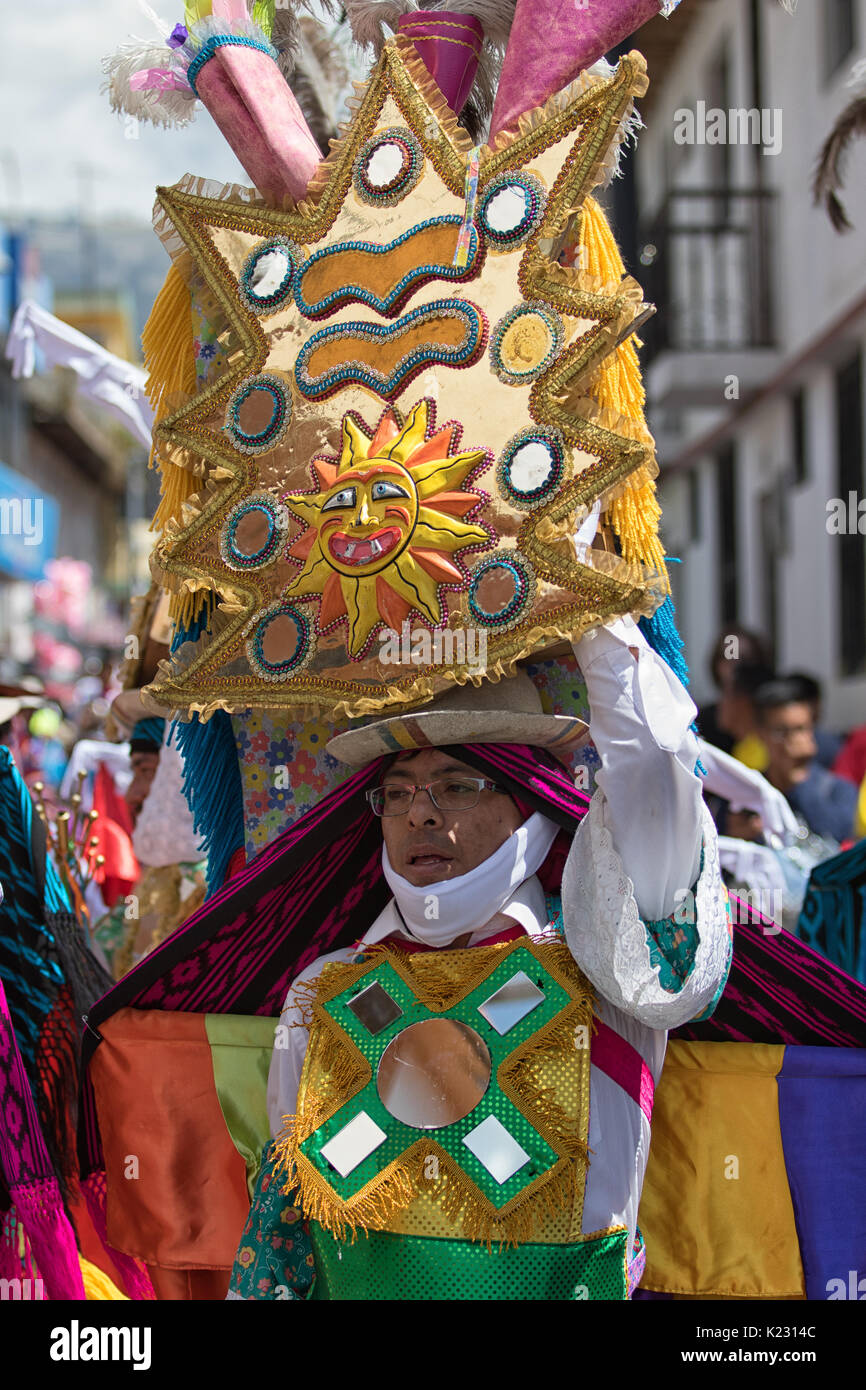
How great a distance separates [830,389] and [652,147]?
21.6 feet

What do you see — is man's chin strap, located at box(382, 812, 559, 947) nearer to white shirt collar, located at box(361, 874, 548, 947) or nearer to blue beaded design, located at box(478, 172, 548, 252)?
white shirt collar, located at box(361, 874, 548, 947)

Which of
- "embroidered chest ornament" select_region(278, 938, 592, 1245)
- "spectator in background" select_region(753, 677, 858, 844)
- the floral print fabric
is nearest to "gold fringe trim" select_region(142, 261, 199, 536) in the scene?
"embroidered chest ornament" select_region(278, 938, 592, 1245)

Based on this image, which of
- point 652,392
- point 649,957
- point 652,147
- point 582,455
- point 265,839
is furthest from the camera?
point 652,147

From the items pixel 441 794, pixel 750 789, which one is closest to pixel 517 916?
pixel 441 794

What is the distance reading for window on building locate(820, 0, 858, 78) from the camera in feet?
31.7

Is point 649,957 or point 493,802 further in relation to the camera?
point 493,802

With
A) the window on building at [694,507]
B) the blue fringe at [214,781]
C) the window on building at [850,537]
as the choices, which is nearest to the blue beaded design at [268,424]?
the blue fringe at [214,781]

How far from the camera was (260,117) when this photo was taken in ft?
8.73

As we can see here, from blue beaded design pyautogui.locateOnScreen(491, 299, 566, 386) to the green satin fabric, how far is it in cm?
122

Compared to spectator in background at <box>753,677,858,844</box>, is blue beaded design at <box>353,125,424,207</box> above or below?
above

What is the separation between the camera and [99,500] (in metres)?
48.7

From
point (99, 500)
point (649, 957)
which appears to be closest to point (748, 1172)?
point (649, 957)

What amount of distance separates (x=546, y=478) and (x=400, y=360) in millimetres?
348

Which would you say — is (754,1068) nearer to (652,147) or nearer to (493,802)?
(493,802)
